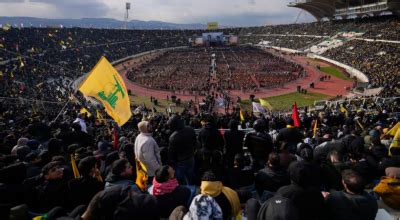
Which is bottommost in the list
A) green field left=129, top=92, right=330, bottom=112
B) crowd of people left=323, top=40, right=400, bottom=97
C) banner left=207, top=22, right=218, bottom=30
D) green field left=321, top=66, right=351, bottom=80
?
green field left=129, top=92, right=330, bottom=112

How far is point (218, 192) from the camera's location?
4.61m

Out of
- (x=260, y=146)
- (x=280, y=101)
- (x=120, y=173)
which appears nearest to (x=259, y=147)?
(x=260, y=146)

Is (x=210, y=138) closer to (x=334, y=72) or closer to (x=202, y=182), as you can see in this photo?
(x=202, y=182)

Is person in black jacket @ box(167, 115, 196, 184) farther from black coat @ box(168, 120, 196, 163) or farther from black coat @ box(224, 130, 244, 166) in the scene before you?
black coat @ box(224, 130, 244, 166)

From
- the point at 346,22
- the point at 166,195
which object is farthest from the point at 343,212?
the point at 346,22

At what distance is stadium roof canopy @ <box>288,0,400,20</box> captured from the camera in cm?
6159

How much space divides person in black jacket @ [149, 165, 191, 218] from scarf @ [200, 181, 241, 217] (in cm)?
50

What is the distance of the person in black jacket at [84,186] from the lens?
4871 mm

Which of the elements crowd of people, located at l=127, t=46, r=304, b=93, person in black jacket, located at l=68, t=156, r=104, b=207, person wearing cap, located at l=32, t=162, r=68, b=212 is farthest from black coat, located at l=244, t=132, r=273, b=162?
crowd of people, located at l=127, t=46, r=304, b=93

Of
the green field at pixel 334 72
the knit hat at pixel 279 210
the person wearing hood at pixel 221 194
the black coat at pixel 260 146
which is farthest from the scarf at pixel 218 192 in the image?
the green field at pixel 334 72

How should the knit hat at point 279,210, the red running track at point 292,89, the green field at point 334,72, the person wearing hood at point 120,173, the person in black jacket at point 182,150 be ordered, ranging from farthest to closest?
1. the green field at point 334,72
2. the red running track at point 292,89
3. the person in black jacket at point 182,150
4. the person wearing hood at point 120,173
5. the knit hat at point 279,210

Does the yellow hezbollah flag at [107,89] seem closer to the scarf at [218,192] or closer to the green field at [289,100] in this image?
the scarf at [218,192]

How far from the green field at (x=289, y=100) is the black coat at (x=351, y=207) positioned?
2724cm

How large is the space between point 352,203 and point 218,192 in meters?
1.78
